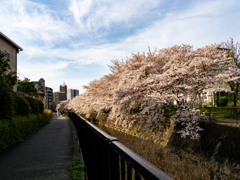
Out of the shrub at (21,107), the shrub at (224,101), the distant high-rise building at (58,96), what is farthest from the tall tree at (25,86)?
the distant high-rise building at (58,96)

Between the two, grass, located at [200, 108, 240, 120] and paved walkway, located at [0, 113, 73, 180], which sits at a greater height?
grass, located at [200, 108, 240, 120]

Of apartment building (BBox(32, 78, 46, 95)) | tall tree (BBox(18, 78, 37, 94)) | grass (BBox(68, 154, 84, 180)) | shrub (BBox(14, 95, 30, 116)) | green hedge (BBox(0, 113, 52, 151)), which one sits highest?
apartment building (BBox(32, 78, 46, 95))

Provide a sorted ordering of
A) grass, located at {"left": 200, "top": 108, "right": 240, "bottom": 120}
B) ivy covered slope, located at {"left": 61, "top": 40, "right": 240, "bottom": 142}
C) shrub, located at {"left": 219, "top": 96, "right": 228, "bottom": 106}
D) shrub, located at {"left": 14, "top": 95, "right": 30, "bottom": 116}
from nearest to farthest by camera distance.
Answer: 1. ivy covered slope, located at {"left": 61, "top": 40, "right": 240, "bottom": 142}
2. grass, located at {"left": 200, "top": 108, "right": 240, "bottom": 120}
3. shrub, located at {"left": 14, "top": 95, "right": 30, "bottom": 116}
4. shrub, located at {"left": 219, "top": 96, "right": 228, "bottom": 106}

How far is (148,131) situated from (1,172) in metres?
8.14

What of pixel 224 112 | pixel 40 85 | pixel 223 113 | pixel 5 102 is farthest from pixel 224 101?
pixel 40 85

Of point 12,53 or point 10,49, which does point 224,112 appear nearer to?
point 10,49

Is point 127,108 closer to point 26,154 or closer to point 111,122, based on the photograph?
point 26,154

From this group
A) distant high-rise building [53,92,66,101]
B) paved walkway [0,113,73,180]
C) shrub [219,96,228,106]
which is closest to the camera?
paved walkway [0,113,73,180]

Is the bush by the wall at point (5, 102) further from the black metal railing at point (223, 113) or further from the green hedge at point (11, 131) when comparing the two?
the black metal railing at point (223, 113)

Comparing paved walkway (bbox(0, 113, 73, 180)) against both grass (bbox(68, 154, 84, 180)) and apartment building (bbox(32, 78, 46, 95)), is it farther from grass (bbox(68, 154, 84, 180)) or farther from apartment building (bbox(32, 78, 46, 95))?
apartment building (bbox(32, 78, 46, 95))

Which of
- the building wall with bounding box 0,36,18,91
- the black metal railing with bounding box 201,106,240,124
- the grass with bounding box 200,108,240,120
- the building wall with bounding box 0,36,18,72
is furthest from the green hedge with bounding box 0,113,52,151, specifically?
the building wall with bounding box 0,36,18,72

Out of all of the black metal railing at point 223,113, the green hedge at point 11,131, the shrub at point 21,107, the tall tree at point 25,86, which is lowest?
the green hedge at point 11,131

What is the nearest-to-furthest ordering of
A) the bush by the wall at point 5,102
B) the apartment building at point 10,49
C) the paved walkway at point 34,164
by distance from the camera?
the paved walkway at point 34,164 → the bush by the wall at point 5,102 → the apartment building at point 10,49

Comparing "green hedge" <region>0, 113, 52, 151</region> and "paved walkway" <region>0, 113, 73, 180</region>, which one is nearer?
"paved walkway" <region>0, 113, 73, 180</region>
